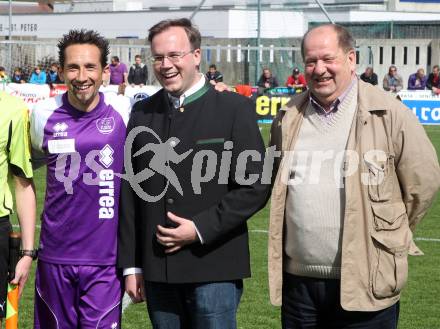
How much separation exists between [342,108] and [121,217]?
3.76 ft

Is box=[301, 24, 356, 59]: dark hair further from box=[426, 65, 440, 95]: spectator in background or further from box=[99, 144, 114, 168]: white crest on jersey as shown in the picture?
box=[426, 65, 440, 95]: spectator in background

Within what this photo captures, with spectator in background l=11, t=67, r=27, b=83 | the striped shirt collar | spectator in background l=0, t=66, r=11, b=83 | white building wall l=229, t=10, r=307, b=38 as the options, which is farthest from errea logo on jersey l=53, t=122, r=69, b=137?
white building wall l=229, t=10, r=307, b=38

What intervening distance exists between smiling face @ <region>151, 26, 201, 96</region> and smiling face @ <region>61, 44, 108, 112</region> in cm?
44

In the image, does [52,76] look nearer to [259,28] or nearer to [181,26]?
[259,28]

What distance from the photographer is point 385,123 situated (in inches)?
170

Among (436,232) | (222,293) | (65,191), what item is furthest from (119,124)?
(436,232)

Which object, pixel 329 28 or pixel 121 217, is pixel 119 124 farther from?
pixel 329 28

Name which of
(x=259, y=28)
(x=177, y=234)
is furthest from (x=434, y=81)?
(x=177, y=234)

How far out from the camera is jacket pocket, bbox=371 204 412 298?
14.2ft

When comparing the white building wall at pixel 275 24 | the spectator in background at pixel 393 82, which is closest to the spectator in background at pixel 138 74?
the spectator in background at pixel 393 82

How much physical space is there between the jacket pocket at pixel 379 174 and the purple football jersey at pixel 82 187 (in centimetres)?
121

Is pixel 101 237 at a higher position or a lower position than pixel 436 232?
higher

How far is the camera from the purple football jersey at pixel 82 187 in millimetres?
4707

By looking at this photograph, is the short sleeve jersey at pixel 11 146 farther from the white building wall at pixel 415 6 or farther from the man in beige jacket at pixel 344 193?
the white building wall at pixel 415 6
